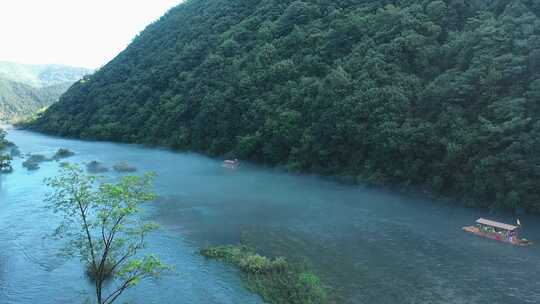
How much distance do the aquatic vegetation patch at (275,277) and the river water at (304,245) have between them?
0.94 m

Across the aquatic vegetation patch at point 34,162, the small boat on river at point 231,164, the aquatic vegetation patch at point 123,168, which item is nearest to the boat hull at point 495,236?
the small boat on river at point 231,164

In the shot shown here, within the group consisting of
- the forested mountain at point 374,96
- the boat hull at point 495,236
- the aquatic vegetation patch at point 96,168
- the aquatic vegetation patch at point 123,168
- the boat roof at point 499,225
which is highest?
the forested mountain at point 374,96

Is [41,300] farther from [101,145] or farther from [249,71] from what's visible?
[101,145]

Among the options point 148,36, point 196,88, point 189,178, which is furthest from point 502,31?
point 148,36

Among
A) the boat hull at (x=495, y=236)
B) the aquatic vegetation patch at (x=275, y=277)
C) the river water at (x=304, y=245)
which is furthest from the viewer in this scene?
the boat hull at (x=495, y=236)

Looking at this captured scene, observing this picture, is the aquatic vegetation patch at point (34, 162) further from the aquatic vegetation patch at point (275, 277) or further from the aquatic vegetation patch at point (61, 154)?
the aquatic vegetation patch at point (275, 277)

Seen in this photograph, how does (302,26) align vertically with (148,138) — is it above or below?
above

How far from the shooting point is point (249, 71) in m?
86.2

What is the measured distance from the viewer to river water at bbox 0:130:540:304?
27.3 meters

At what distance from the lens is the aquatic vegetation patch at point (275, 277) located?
1032 inches

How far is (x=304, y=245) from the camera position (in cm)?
3569

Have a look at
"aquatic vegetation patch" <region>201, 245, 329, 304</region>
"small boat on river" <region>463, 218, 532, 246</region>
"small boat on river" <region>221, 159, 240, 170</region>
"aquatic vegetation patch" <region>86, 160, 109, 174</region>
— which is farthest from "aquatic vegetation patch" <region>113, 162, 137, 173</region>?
"small boat on river" <region>463, 218, 532, 246</region>

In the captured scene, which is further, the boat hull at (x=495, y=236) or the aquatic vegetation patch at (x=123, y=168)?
the aquatic vegetation patch at (x=123, y=168)

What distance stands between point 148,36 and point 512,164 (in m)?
129
